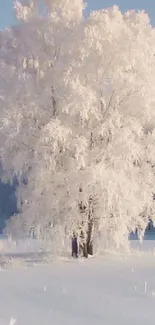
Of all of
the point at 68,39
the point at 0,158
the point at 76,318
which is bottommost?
the point at 76,318

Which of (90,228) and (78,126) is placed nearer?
(78,126)

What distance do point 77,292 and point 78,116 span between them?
26.8 feet

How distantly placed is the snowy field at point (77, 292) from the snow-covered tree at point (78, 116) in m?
1.85

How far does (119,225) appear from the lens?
17.3 metres

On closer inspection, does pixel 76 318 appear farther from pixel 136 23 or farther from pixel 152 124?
pixel 136 23

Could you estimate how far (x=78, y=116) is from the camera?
1716 cm

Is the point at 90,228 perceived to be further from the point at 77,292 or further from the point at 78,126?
the point at 77,292

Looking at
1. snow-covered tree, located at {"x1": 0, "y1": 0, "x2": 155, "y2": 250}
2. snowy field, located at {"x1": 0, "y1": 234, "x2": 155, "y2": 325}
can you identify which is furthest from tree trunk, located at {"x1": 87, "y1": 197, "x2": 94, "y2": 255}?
snowy field, located at {"x1": 0, "y1": 234, "x2": 155, "y2": 325}

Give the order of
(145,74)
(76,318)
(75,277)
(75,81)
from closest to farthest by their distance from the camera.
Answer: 1. (76,318)
2. (75,277)
3. (75,81)
4. (145,74)

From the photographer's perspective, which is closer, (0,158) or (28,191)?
(28,191)

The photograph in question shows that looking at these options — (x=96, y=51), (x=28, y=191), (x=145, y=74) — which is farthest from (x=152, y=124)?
(x=28, y=191)

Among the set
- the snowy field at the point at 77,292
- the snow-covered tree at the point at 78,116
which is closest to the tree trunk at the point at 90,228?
the snow-covered tree at the point at 78,116

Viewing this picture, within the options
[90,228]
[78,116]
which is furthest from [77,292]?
[78,116]

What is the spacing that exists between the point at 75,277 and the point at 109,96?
24.4 feet
